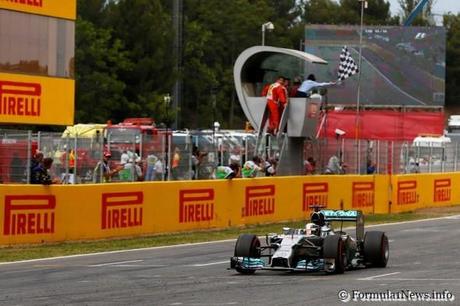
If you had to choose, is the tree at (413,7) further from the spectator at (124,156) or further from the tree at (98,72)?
the spectator at (124,156)

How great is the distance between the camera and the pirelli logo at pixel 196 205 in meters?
25.4

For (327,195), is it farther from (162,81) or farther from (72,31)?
(162,81)

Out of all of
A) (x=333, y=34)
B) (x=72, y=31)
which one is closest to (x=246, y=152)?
(x=72, y=31)

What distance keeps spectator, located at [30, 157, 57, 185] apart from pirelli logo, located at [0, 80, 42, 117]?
19.1 feet

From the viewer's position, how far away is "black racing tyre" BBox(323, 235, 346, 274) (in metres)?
15.1

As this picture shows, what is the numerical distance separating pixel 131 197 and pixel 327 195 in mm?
9069

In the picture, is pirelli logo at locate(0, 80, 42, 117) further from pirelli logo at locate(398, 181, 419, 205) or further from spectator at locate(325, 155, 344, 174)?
pirelli logo at locate(398, 181, 419, 205)

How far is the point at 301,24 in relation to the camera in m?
118

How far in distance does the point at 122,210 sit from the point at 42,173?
7.73ft

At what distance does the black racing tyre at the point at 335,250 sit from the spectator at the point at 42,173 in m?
8.05

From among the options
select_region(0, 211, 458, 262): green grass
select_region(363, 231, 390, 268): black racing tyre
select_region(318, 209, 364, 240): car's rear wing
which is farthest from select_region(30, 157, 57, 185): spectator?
select_region(363, 231, 390, 268): black racing tyre

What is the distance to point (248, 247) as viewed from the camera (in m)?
15.6

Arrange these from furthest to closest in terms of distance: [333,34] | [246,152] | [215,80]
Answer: [215,80] → [333,34] → [246,152]

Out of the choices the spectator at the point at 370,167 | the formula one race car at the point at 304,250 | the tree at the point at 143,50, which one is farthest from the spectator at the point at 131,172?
the tree at the point at 143,50
